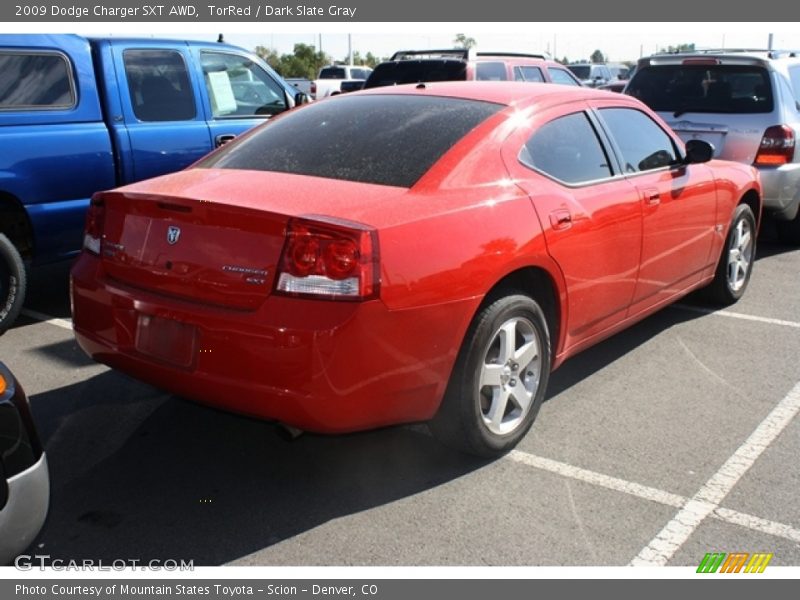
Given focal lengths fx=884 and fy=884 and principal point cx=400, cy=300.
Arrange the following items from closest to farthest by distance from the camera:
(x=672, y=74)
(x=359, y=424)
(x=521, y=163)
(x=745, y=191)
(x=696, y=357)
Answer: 1. (x=359, y=424)
2. (x=521, y=163)
3. (x=696, y=357)
4. (x=745, y=191)
5. (x=672, y=74)

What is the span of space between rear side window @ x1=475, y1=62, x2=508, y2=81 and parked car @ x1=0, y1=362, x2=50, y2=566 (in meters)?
9.13

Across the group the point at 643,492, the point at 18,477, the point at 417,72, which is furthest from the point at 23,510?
the point at 417,72

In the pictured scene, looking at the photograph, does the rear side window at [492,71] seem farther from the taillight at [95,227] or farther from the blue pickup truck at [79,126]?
the taillight at [95,227]

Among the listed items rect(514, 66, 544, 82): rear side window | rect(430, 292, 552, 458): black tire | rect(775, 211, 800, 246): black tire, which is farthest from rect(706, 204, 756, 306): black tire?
rect(514, 66, 544, 82): rear side window

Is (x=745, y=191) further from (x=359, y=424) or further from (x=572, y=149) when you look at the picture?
(x=359, y=424)

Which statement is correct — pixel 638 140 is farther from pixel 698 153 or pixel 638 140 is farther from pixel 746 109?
pixel 746 109

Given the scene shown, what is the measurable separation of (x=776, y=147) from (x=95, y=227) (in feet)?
19.8

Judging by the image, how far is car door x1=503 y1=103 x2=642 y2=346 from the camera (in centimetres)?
408

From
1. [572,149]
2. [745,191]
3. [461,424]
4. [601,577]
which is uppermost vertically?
[572,149]

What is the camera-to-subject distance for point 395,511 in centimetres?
349

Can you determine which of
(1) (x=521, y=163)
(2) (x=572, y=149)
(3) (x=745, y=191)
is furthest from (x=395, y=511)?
(3) (x=745, y=191)

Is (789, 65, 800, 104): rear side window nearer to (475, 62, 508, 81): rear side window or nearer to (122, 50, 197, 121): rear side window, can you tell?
(475, 62, 508, 81): rear side window

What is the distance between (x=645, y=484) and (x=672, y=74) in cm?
580

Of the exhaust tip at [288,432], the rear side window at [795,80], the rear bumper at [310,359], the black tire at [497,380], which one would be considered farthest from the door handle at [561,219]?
the rear side window at [795,80]
